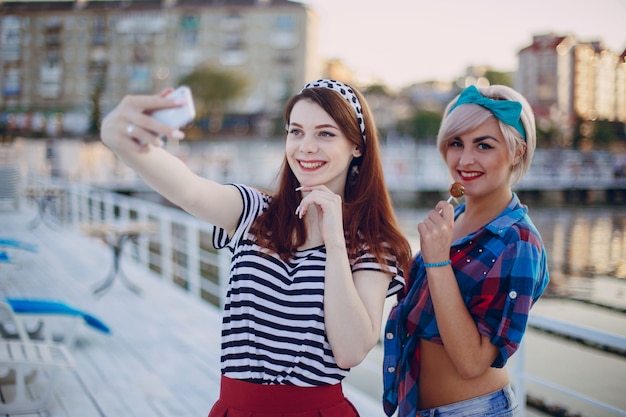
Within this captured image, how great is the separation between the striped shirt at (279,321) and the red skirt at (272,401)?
0.05ft

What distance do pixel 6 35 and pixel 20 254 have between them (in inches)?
2041

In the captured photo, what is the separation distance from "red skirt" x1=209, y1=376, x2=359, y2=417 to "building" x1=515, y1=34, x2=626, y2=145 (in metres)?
1.67

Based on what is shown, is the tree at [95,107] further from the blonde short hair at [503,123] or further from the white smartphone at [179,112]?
the white smartphone at [179,112]

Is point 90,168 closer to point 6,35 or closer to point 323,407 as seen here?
point 323,407

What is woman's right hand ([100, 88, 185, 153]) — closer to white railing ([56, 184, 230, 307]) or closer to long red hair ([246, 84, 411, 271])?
long red hair ([246, 84, 411, 271])

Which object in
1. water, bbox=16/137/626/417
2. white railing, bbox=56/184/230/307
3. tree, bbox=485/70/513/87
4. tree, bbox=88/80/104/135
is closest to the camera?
white railing, bbox=56/184/230/307

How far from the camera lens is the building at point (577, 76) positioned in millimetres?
3780

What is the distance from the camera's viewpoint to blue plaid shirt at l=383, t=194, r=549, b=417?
4.45 ft

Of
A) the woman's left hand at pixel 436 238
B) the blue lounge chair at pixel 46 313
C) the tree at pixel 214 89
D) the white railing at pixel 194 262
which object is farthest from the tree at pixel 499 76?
the woman's left hand at pixel 436 238

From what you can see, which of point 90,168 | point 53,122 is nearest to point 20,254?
point 90,168

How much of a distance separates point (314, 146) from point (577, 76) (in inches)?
362

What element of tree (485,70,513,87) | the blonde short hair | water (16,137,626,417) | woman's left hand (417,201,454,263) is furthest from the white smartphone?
tree (485,70,513,87)

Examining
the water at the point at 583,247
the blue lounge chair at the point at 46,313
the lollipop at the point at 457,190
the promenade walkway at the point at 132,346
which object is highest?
the lollipop at the point at 457,190

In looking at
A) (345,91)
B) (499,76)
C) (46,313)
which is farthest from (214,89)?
(345,91)
